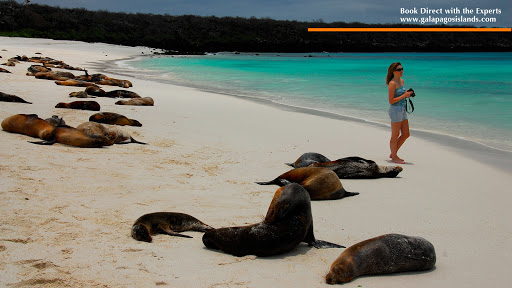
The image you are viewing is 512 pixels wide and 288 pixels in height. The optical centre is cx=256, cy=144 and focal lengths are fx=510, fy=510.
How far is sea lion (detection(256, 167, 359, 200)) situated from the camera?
5098 millimetres

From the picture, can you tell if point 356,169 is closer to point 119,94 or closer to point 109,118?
point 109,118

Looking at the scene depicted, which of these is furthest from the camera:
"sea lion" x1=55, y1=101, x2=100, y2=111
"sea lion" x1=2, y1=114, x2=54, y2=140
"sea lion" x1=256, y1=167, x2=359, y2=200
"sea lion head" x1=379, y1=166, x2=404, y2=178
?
"sea lion" x1=55, y1=101, x2=100, y2=111

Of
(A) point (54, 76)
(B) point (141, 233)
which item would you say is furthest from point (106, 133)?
(A) point (54, 76)

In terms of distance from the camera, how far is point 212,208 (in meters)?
4.64

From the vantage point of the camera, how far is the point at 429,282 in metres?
3.35

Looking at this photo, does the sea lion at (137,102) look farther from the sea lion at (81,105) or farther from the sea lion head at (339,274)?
the sea lion head at (339,274)

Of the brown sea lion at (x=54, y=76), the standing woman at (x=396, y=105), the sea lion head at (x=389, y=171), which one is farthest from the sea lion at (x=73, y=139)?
the brown sea lion at (x=54, y=76)

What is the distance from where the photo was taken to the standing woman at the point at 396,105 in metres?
7.27

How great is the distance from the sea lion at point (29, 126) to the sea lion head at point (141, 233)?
140 inches

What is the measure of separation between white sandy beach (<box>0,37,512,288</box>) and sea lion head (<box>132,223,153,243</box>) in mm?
57

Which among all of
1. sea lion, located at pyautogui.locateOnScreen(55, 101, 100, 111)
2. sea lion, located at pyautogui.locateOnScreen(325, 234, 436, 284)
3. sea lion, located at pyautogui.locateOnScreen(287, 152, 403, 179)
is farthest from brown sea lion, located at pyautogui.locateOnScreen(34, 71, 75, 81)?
sea lion, located at pyautogui.locateOnScreen(325, 234, 436, 284)

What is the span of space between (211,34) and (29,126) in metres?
78.9

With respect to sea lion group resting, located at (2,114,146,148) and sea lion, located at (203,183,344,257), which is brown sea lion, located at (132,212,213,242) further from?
sea lion group resting, located at (2,114,146,148)

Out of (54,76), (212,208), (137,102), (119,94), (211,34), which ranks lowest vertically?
(212,208)
